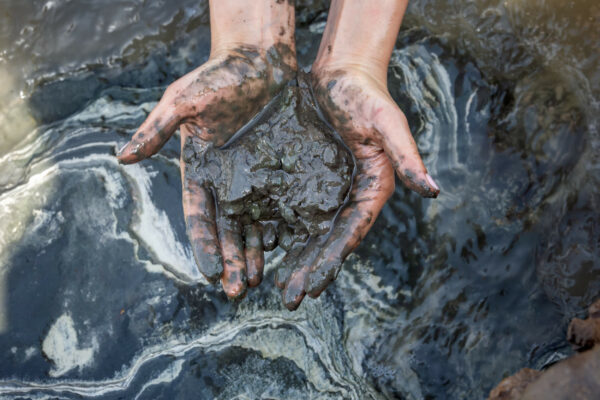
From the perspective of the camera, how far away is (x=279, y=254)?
2275 millimetres

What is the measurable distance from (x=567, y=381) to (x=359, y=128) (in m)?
1.13

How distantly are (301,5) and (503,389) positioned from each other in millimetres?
2043

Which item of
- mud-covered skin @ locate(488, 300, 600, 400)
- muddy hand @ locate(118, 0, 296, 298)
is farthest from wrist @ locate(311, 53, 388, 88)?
mud-covered skin @ locate(488, 300, 600, 400)

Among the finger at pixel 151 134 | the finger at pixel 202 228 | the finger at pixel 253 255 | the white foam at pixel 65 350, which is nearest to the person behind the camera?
the finger at pixel 151 134

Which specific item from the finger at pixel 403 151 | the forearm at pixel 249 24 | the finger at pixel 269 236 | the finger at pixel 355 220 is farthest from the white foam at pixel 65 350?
the finger at pixel 403 151

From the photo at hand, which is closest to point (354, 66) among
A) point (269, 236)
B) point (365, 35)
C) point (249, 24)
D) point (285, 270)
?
point (365, 35)

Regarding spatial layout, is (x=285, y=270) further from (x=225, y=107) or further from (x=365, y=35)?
(x=365, y=35)

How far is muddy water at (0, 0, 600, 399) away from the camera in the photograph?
2121 millimetres

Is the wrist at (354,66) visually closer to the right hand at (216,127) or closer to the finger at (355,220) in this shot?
the right hand at (216,127)

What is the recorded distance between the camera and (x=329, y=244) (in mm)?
1764

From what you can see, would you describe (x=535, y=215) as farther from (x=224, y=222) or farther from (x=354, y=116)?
(x=224, y=222)

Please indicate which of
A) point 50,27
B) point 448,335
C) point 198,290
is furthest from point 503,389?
point 50,27

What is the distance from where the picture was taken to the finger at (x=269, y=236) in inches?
77.5

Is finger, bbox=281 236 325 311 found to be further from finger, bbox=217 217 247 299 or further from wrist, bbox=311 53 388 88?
wrist, bbox=311 53 388 88
